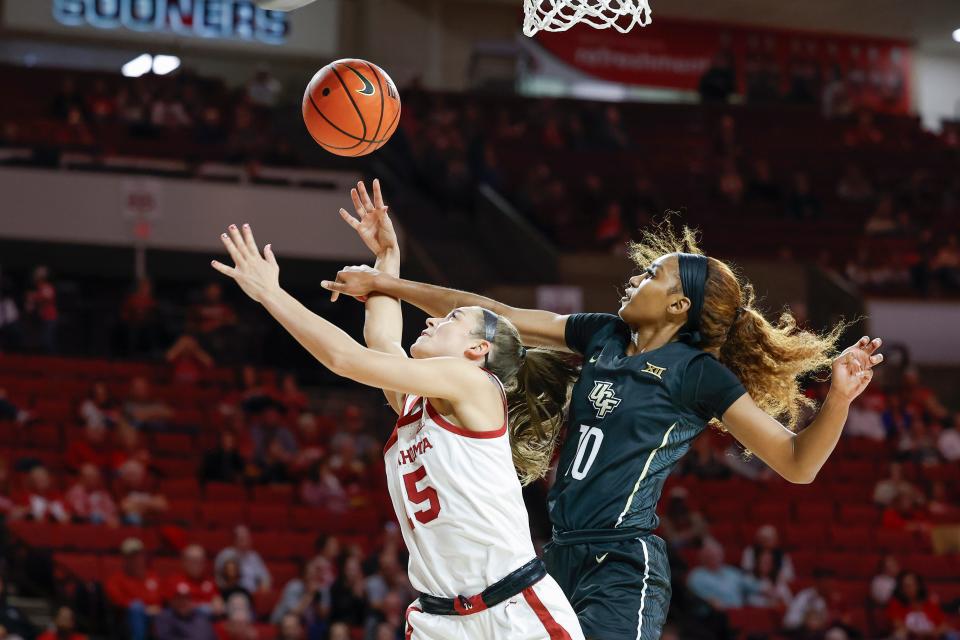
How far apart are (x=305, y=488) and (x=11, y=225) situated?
6871mm

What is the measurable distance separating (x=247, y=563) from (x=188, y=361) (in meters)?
4.10

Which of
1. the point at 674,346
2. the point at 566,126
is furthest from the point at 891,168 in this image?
the point at 674,346

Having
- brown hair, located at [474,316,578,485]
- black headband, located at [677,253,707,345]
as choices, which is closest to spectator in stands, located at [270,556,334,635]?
brown hair, located at [474,316,578,485]

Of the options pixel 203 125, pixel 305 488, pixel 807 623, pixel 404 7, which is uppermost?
pixel 404 7

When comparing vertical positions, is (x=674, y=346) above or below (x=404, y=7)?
below

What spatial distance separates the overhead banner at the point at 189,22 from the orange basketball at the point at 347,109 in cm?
1629

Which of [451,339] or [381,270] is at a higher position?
[381,270]

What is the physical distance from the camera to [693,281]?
417 cm

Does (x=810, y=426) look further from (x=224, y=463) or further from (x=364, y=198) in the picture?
(x=224, y=463)

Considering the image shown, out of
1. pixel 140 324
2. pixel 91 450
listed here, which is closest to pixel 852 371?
pixel 91 450

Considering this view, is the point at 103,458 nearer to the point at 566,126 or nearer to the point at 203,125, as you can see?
the point at 203,125

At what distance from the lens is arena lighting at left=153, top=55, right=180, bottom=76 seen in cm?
2102

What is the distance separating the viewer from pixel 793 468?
12.6 ft

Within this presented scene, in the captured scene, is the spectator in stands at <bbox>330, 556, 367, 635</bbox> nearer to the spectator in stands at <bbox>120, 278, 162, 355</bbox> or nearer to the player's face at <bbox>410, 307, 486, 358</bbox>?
the spectator in stands at <bbox>120, 278, 162, 355</bbox>
